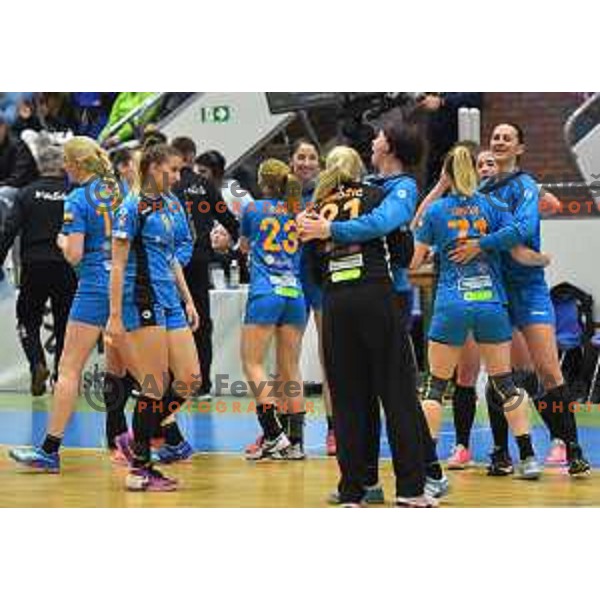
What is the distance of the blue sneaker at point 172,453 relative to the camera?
26.2 ft

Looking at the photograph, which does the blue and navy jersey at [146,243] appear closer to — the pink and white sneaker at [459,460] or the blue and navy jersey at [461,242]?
the blue and navy jersey at [461,242]

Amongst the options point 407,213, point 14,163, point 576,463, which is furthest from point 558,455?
point 14,163

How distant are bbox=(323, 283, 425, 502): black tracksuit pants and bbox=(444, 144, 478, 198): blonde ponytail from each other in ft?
4.42

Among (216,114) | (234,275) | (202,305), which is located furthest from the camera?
(216,114)

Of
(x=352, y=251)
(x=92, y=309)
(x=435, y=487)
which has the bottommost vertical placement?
(x=435, y=487)

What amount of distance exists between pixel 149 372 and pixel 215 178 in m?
4.82

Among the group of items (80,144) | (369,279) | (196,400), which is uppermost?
(80,144)

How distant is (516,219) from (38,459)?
9.06ft

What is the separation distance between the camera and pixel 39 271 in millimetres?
10984

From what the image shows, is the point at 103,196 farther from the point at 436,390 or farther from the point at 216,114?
the point at 216,114

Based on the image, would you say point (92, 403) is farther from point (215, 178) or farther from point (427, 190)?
point (427, 190)

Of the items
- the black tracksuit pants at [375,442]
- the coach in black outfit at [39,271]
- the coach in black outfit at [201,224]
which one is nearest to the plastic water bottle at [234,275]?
the coach in black outfit at [201,224]

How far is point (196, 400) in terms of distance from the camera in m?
11.5

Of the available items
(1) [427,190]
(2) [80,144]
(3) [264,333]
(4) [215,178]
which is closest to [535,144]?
(1) [427,190]
